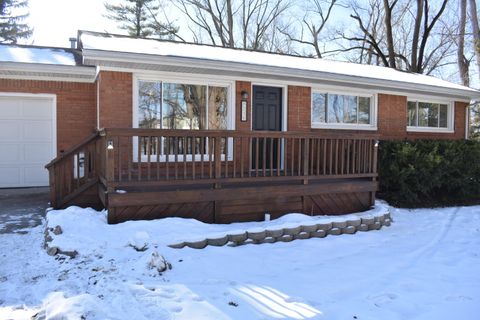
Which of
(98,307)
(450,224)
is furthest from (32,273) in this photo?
(450,224)

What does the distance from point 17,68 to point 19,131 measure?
1486 mm

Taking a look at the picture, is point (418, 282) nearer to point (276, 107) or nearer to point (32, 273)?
point (32, 273)

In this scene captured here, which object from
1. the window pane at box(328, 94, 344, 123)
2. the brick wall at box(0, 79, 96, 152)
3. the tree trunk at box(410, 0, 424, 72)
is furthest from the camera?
the tree trunk at box(410, 0, 424, 72)

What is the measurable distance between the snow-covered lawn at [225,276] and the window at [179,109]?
2.48 meters

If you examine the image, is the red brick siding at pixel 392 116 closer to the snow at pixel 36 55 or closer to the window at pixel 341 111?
the window at pixel 341 111

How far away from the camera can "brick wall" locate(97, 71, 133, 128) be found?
773 cm

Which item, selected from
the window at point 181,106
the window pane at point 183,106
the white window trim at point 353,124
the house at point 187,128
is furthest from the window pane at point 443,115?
the window pane at point 183,106

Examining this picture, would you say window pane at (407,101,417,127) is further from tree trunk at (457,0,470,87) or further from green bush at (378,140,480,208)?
tree trunk at (457,0,470,87)

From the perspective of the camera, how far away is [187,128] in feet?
28.8

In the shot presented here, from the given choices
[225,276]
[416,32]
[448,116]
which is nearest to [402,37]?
[416,32]

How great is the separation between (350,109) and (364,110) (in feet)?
1.58

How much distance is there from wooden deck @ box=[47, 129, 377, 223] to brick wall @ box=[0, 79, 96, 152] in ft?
7.12

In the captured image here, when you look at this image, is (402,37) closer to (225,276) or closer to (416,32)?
(416,32)

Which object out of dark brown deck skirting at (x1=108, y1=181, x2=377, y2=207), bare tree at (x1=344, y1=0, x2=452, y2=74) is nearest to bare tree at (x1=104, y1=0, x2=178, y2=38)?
bare tree at (x1=344, y1=0, x2=452, y2=74)
